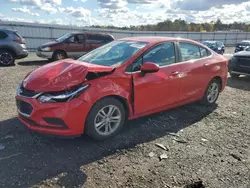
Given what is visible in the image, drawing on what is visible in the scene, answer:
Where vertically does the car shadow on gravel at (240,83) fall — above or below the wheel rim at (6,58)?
below

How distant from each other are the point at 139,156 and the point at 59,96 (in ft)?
4.65

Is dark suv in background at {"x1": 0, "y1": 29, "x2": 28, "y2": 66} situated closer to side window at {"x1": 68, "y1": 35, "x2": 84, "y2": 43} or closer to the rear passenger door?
side window at {"x1": 68, "y1": 35, "x2": 84, "y2": 43}

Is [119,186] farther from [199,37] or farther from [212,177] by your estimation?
[199,37]

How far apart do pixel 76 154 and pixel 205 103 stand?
343 cm

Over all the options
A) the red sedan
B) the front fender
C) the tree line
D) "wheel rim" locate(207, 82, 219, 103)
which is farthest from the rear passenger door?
the tree line

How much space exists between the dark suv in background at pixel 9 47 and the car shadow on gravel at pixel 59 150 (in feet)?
23.6

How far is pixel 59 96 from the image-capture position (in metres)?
3.32

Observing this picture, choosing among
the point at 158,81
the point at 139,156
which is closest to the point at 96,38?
the point at 158,81

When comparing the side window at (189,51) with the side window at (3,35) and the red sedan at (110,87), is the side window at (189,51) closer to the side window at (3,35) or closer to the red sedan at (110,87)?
the red sedan at (110,87)

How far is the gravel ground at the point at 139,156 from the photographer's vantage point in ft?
9.47

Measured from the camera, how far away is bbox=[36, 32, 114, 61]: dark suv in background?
1201cm

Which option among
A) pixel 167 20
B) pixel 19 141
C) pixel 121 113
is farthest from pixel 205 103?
pixel 167 20

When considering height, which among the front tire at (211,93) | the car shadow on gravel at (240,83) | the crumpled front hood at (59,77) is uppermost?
the crumpled front hood at (59,77)

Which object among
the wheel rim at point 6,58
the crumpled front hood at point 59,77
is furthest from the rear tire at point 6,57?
the crumpled front hood at point 59,77
